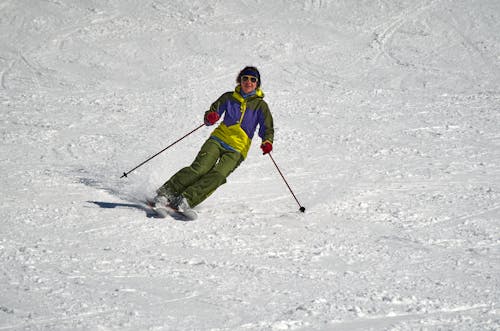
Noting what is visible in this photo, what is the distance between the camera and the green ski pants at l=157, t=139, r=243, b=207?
21.9ft

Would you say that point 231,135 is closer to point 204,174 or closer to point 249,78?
point 204,174

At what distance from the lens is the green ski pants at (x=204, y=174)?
666cm

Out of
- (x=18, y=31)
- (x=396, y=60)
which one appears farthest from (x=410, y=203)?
(x=18, y=31)

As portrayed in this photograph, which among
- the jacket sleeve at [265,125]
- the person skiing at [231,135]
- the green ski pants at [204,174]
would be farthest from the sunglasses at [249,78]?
the green ski pants at [204,174]

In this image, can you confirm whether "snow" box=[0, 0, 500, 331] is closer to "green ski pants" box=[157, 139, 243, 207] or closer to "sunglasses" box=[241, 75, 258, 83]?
"green ski pants" box=[157, 139, 243, 207]

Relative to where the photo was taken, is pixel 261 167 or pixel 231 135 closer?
pixel 231 135

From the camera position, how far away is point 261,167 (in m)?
8.55

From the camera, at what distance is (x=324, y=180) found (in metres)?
7.90

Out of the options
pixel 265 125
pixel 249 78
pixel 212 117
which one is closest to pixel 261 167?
pixel 265 125

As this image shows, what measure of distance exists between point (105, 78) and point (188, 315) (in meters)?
8.39

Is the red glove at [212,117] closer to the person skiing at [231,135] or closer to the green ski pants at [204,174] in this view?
the person skiing at [231,135]

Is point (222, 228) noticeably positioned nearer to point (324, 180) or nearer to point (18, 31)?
point (324, 180)

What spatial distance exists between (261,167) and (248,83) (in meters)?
1.77

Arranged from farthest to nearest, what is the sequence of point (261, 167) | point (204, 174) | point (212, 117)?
point (261, 167), point (212, 117), point (204, 174)
